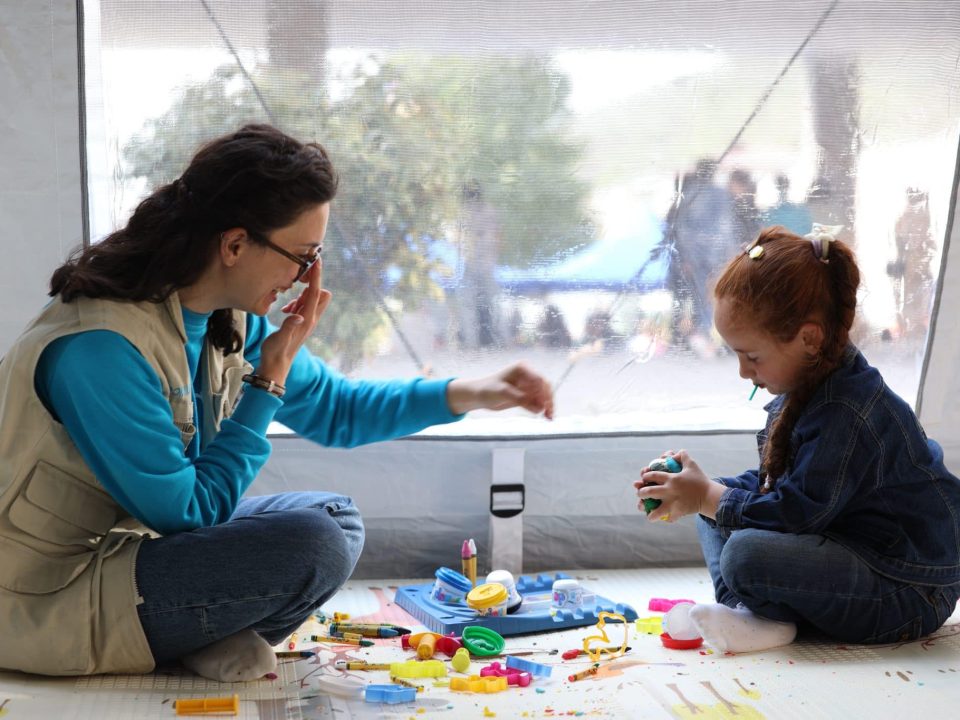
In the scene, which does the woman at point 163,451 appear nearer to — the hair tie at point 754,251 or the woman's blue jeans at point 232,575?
the woman's blue jeans at point 232,575

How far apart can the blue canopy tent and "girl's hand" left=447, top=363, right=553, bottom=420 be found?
0.38 metres

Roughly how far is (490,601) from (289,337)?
1.67 ft

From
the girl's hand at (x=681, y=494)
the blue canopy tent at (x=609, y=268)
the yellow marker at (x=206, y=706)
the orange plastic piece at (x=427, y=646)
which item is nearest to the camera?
the yellow marker at (x=206, y=706)

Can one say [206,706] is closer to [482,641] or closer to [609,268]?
[482,641]

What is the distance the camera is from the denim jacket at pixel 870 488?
155 cm

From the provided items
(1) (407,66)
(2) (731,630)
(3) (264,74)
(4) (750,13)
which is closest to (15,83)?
(3) (264,74)

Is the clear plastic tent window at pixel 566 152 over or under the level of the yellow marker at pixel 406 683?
over

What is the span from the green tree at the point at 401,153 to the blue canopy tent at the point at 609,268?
0.10ft

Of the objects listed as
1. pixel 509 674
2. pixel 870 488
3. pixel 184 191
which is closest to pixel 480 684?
pixel 509 674

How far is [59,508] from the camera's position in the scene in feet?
4.46

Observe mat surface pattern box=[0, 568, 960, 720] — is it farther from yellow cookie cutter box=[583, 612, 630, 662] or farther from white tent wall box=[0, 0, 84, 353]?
white tent wall box=[0, 0, 84, 353]

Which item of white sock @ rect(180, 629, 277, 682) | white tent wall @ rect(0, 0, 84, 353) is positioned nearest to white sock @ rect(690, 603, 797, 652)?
white sock @ rect(180, 629, 277, 682)

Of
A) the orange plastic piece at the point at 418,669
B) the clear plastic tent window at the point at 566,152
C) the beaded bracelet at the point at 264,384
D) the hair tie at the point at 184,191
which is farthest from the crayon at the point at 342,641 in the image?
the hair tie at the point at 184,191

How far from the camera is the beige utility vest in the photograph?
4.37 ft
